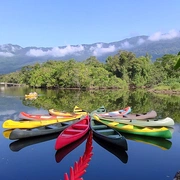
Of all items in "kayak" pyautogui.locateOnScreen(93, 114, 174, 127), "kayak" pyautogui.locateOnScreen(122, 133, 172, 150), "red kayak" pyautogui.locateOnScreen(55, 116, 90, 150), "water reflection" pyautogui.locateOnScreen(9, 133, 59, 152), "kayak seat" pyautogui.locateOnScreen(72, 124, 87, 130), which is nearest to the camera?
"red kayak" pyautogui.locateOnScreen(55, 116, 90, 150)

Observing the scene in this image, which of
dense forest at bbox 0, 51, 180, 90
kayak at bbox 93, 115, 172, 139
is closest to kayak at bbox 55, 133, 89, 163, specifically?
kayak at bbox 93, 115, 172, 139

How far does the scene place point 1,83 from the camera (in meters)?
80.1

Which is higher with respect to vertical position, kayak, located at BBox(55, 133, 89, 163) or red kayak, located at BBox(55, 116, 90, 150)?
red kayak, located at BBox(55, 116, 90, 150)

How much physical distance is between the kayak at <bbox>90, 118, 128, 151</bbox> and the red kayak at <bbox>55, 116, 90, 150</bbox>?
1.37ft

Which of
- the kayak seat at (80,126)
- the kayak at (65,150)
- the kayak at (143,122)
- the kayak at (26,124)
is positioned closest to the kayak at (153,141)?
the kayak at (143,122)

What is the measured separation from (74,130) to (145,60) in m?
49.1

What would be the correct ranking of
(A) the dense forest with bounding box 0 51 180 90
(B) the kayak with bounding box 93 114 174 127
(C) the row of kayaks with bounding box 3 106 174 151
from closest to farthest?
(C) the row of kayaks with bounding box 3 106 174 151
(B) the kayak with bounding box 93 114 174 127
(A) the dense forest with bounding box 0 51 180 90

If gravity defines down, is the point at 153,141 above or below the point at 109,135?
below

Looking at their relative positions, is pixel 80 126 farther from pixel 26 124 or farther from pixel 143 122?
pixel 143 122

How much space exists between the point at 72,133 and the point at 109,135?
1.80m

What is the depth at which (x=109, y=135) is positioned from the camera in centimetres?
1138

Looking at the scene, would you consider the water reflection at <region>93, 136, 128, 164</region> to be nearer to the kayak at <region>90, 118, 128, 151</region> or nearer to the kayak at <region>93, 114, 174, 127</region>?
the kayak at <region>90, 118, 128, 151</region>

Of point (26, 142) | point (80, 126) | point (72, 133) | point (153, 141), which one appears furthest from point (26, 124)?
point (153, 141)

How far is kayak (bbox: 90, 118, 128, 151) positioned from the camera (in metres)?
10.2
